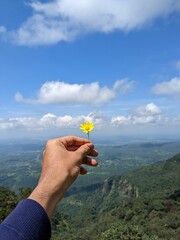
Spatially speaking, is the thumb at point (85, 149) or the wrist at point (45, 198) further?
the thumb at point (85, 149)

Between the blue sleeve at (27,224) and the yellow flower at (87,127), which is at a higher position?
the yellow flower at (87,127)

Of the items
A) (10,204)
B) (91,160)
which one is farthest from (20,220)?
(10,204)

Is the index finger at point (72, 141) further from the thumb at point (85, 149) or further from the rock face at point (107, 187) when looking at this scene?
the rock face at point (107, 187)

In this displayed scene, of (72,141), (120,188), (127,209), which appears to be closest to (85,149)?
(72,141)

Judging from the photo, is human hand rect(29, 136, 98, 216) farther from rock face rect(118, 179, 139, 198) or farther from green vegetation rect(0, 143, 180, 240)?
rock face rect(118, 179, 139, 198)

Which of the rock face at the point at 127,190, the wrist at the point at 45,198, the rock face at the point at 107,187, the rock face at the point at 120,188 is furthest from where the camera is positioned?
the rock face at the point at 107,187

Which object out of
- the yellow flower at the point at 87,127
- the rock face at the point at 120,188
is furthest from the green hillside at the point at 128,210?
the yellow flower at the point at 87,127

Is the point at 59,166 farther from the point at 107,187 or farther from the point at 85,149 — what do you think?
the point at 107,187

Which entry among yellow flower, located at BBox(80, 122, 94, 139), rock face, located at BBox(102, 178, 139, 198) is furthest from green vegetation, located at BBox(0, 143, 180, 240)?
yellow flower, located at BBox(80, 122, 94, 139)
